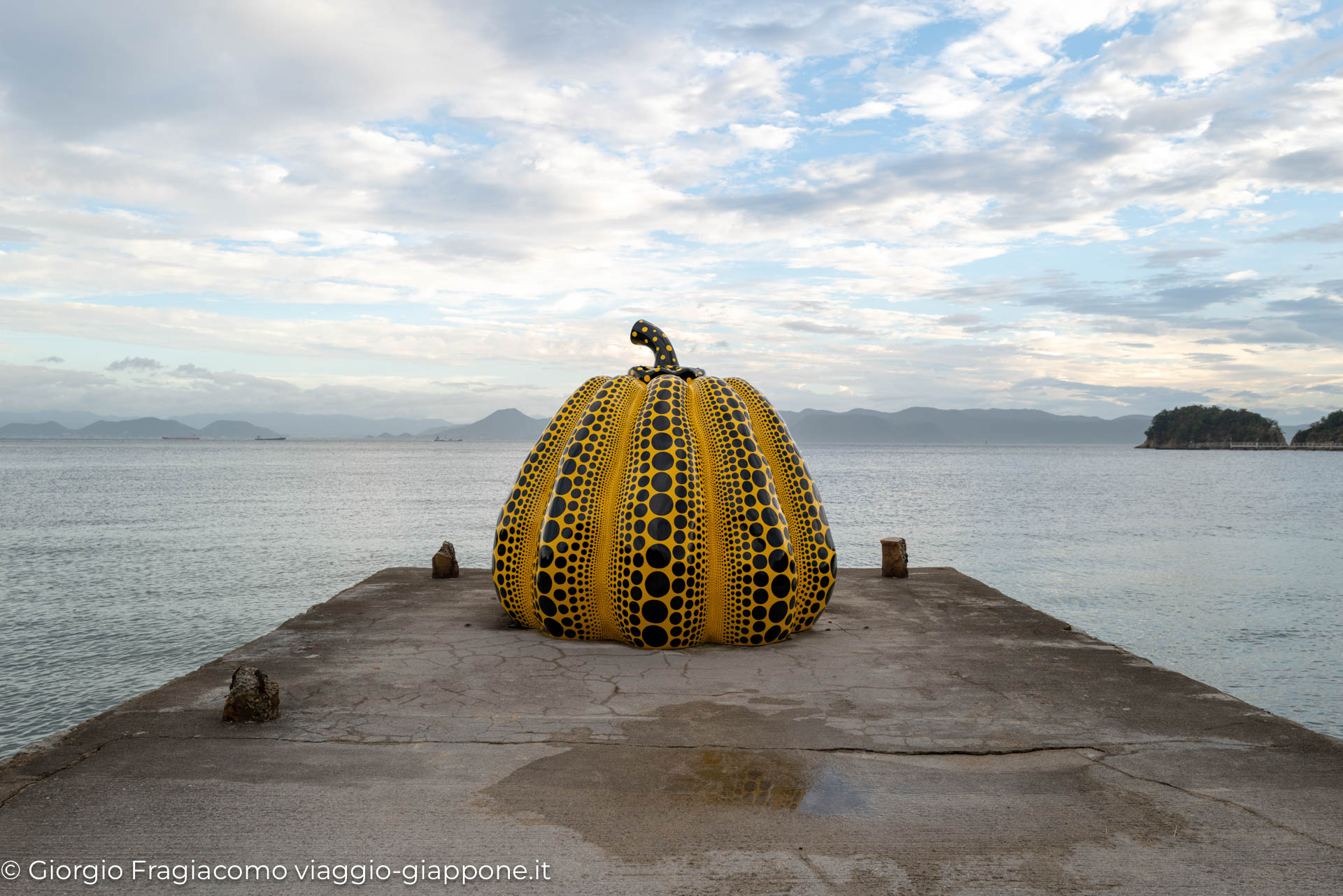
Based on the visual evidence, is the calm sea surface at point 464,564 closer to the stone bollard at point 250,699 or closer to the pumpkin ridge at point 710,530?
the stone bollard at point 250,699

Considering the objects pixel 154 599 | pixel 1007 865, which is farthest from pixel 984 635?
pixel 154 599

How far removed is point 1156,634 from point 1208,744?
1074 cm

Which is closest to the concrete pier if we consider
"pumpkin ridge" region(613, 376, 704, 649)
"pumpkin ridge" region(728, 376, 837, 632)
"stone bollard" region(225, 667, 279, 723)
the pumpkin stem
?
"stone bollard" region(225, 667, 279, 723)

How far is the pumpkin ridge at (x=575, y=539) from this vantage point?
839 centimetres

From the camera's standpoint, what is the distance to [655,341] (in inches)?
410

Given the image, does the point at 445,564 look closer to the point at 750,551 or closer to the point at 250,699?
the point at 750,551

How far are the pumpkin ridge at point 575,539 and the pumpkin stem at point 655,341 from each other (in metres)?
1.78

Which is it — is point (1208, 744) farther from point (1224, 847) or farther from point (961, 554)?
point (961, 554)

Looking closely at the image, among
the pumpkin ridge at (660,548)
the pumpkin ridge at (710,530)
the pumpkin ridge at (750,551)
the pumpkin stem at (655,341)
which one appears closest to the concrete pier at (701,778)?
the pumpkin ridge at (660,548)

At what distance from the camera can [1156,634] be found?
1530cm

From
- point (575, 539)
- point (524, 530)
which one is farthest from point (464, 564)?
point (575, 539)

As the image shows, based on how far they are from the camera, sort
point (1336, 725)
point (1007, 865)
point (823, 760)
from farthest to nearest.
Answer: point (1336, 725) → point (823, 760) → point (1007, 865)

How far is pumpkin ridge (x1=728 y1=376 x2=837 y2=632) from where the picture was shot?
29.2ft

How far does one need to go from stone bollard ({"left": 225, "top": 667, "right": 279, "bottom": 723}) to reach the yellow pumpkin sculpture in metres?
2.88
